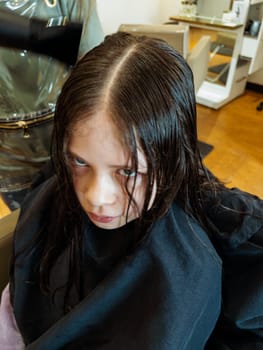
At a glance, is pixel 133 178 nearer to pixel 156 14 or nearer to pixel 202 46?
pixel 202 46

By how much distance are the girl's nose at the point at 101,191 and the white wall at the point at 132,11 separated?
2264 mm

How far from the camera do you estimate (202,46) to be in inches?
72.9

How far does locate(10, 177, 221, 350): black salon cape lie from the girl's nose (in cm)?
12

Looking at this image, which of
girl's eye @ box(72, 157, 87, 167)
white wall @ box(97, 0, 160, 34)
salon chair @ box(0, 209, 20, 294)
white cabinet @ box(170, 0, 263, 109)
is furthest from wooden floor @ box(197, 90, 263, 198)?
girl's eye @ box(72, 157, 87, 167)

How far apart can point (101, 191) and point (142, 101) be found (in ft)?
0.50

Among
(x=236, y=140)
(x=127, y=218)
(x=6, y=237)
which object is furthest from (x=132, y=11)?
(x=127, y=218)

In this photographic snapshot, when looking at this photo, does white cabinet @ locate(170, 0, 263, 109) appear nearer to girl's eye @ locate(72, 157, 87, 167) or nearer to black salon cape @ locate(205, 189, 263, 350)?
black salon cape @ locate(205, 189, 263, 350)

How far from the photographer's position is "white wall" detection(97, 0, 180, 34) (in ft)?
8.15

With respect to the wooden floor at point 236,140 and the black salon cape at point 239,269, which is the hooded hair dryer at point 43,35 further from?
the wooden floor at point 236,140

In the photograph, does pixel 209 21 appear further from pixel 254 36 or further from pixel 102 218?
pixel 102 218

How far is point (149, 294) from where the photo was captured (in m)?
0.55

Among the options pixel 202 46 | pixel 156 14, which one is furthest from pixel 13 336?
pixel 156 14

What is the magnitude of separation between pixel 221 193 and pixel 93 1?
0.84 m

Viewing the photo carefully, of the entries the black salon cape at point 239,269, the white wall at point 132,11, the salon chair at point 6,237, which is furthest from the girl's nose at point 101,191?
the white wall at point 132,11
